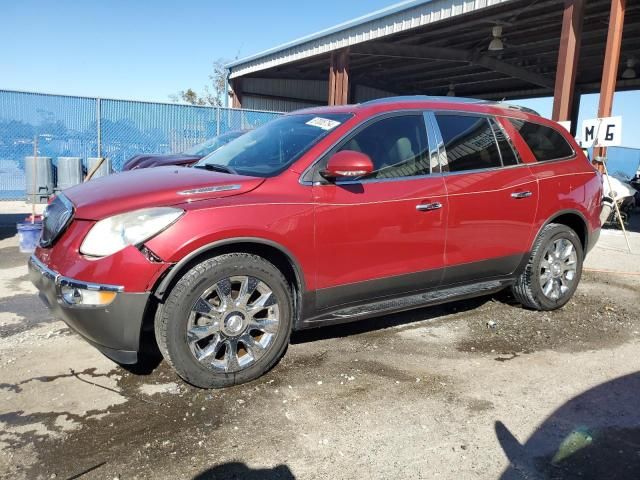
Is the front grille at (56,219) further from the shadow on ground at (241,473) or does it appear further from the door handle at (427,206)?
the door handle at (427,206)

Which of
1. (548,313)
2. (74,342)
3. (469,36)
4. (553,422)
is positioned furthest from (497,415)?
(469,36)

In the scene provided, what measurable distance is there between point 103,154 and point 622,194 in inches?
516

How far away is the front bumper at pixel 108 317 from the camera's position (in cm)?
283

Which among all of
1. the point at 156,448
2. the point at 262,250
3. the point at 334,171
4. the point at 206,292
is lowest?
the point at 156,448

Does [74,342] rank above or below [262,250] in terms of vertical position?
below

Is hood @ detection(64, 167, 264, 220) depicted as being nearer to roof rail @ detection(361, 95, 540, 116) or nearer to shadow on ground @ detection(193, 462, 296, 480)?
roof rail @ detection(361, 95, 540, 116)

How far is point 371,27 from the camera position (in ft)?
47.5

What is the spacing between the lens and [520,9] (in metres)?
13.2

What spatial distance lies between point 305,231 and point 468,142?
67.7 inches

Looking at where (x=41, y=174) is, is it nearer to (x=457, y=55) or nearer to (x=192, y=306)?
(x=192, y=306)

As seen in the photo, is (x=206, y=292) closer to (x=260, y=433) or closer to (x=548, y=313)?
(x=260, y=433)

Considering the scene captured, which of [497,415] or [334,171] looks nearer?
[497,415]

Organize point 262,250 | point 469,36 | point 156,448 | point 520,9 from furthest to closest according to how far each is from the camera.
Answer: point 469,36
point 520,9
point 262,250
point 156,448

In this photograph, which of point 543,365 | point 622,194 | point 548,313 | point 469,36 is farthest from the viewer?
point 469,36
